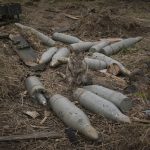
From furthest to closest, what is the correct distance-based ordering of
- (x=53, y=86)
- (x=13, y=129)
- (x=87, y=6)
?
(x=87, y=6) < (x=53, y=86) < (x=13, y=129)

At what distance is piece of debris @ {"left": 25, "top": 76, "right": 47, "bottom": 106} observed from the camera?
7.26 meters

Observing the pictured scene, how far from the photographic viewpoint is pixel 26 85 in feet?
25.9

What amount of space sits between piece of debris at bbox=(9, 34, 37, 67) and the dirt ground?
12 cm

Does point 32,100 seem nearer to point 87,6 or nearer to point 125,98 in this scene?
point 125,98

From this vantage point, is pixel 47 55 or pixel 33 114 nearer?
pixel 33 114

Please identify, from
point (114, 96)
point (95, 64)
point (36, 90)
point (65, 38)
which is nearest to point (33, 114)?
point (36, 90)

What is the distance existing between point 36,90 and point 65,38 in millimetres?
3484

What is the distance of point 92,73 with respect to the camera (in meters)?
8.60

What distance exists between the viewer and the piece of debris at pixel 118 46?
32.3ft

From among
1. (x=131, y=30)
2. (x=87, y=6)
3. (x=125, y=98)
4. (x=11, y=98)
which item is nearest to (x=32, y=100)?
(x=11, y=98)

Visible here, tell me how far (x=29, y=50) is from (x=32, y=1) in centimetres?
571

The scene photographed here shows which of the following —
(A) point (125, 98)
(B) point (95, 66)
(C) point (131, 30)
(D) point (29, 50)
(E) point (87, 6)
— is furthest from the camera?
(E) point (87, 6)

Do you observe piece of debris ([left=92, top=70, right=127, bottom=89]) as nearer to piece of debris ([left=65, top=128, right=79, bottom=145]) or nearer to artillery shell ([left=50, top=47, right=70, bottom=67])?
artillery shell ([left=50, top=47, right=70, bottom=67])

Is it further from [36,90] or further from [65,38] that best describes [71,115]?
[65,38]
